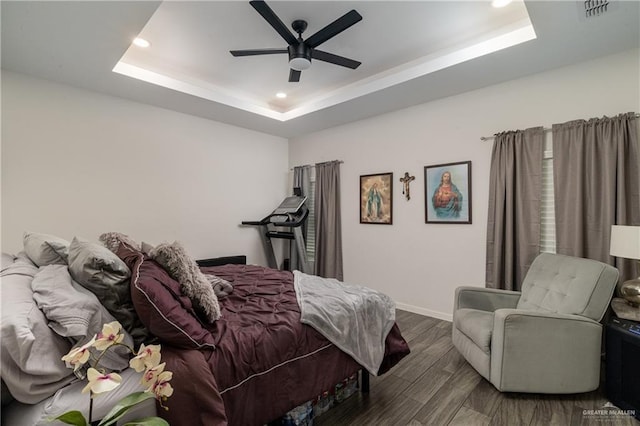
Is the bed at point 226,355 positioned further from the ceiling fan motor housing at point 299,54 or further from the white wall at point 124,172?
the ceiling fan motor housing at point 299,54

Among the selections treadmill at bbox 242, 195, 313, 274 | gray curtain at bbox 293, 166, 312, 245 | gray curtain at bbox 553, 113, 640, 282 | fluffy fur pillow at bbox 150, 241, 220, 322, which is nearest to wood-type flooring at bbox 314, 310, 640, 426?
fluffy fur pillow at bbox 150, 241, 220, 322

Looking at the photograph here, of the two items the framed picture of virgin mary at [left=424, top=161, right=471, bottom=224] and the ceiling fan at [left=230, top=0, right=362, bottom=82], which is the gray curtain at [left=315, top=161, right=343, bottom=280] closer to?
the framed picture of virgin mary at [left=424, top=161, right=471, bottom=224]

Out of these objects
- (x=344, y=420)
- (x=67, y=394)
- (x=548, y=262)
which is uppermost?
(x=548, y=262)

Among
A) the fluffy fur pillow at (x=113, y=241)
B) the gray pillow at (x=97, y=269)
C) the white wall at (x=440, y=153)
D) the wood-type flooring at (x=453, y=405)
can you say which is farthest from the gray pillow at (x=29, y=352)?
the white wall at (x=440, y=153)

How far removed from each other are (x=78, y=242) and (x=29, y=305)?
53cm

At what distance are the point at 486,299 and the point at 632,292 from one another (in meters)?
0.98

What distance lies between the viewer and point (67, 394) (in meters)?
1.15

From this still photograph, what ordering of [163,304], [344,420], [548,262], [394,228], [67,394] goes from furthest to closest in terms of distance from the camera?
1. [394,228]
2. [548,262]
3. [344,420]
4. [163,304]
5. [67,394]

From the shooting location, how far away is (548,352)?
82.7 inches

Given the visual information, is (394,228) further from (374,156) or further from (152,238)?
(152,238)

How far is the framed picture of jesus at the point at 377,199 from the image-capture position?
425cm

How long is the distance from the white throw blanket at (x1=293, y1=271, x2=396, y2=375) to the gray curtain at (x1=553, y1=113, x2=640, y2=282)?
199 centimetres

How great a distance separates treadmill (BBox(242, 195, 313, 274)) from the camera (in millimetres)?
4754

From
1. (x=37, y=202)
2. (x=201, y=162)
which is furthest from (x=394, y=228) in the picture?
(x=37, y=202)
